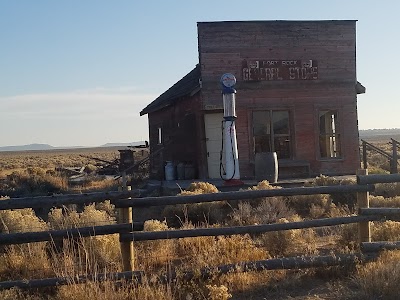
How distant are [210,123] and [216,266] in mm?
10619

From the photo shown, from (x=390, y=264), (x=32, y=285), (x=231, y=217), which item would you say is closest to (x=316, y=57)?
(x=231, y=217)

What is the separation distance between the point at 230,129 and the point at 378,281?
839 cm

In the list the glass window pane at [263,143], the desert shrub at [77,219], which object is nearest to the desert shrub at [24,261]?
the desert shrub at [77,219]

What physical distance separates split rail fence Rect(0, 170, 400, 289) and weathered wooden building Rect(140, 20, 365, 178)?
9581 mm

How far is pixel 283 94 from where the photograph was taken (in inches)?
639

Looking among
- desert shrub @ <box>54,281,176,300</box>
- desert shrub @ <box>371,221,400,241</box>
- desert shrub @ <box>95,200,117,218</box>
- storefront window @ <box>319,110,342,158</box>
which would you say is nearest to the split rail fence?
desert shrub @ <box>54,281,176,300</box>

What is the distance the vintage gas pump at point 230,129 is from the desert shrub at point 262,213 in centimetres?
280

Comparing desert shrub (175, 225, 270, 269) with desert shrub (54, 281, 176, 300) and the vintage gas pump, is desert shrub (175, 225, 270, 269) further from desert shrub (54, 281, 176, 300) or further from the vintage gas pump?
the vintage gas pump

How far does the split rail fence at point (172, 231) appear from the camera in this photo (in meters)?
5.64

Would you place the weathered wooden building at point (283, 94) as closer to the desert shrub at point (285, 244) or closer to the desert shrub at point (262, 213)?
the desert shrub at point (262, 213)

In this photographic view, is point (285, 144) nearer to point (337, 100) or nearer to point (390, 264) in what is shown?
point (337, 100)

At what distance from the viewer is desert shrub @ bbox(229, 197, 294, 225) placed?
31.8 feet

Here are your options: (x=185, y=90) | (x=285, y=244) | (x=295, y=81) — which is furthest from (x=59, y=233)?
(x=185, y=90)

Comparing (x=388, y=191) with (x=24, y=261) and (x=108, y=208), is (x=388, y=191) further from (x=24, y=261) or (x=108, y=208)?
(x=24, y=261)
